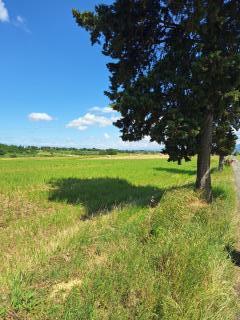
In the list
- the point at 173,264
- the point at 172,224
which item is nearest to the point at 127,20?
the point at 172,224

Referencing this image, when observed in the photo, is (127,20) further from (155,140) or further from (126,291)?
(126,291)

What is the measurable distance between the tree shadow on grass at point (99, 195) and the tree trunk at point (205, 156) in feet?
6.56

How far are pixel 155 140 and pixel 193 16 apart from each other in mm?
4966

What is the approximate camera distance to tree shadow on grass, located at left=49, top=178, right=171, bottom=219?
1580cm

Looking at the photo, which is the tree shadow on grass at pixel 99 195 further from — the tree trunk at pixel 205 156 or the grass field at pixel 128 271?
the grass field at pixel 128 271

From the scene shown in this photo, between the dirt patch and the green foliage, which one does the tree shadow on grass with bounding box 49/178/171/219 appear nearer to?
the green foliage

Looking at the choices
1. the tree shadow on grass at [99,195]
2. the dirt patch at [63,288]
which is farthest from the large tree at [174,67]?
the dirt patch at [63,288]

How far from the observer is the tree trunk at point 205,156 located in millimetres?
15027

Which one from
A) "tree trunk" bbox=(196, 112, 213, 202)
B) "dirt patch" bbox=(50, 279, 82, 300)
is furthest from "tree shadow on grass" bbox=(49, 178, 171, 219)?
"dirt patch" bbox=(50, 279, 82, 300)

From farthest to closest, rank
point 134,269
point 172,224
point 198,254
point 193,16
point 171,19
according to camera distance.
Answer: point 171,19, point 193,16, point 172,224, point 198,254, point 134,269

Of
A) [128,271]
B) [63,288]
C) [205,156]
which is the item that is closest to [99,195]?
[205,156]

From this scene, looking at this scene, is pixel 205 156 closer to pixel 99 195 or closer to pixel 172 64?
pixel 172 64

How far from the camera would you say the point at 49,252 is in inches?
301

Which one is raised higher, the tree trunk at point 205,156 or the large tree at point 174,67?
the large tree at point 174,67
